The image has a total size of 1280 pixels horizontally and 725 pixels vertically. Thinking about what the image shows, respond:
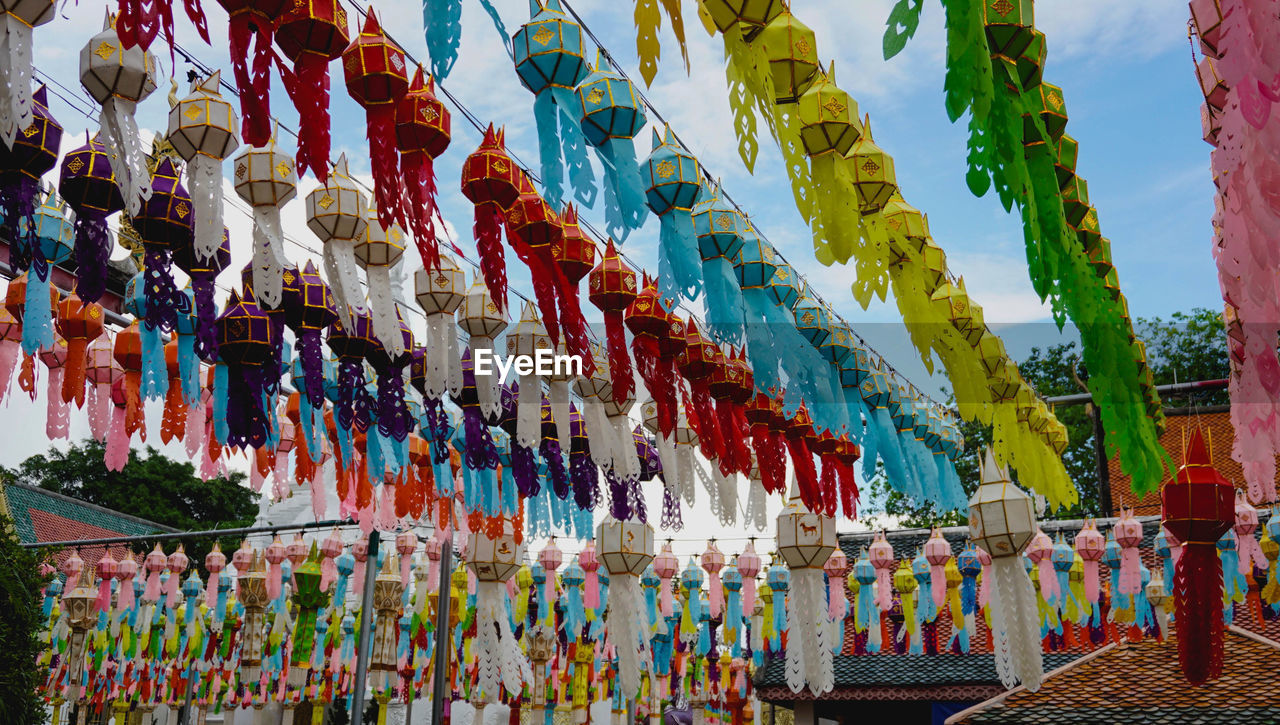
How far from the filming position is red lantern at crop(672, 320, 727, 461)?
589 cm

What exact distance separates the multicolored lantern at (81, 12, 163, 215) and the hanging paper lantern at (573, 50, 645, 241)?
1.68 metres

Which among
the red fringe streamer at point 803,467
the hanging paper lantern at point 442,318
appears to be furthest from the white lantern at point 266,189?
the red fringe streamer at point 803,467

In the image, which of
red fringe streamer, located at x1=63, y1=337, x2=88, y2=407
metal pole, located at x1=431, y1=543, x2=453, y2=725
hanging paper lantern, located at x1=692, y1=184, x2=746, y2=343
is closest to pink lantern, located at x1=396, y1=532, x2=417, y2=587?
metal pole, located at x1=431, y1=543, x2=453, y2=725

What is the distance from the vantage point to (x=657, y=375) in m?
5.73

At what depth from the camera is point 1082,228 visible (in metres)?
5.00

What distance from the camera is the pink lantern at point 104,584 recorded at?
12303mm

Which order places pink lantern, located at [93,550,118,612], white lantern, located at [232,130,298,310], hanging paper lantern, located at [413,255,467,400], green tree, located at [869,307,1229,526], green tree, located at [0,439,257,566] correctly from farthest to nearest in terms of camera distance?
green tree, located at [0,439,257,566] < green tree, located at [869,307,1229,526] < pink lantern, located at [93,550,118,612] < hanging paper lantern, located at [413,255,467,400] < white lantern, located at [232,130,298,310]

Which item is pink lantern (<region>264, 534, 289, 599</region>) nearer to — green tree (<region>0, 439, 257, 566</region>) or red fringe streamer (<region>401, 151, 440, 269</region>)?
red fringe streamer (<region>401, 151, 440, 269</region>)

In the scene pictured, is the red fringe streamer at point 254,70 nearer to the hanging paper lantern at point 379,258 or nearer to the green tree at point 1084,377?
the hanging paper lantern at point 379,258

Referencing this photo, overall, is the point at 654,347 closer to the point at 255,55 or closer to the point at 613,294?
the point at 613,294

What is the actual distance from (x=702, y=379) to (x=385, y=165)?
262 centimetres

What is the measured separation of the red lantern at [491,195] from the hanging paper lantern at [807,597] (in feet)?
8.24

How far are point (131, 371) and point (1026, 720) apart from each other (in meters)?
7.81

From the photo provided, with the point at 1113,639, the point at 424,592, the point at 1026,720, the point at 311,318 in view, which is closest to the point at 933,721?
the point at 1113,639
